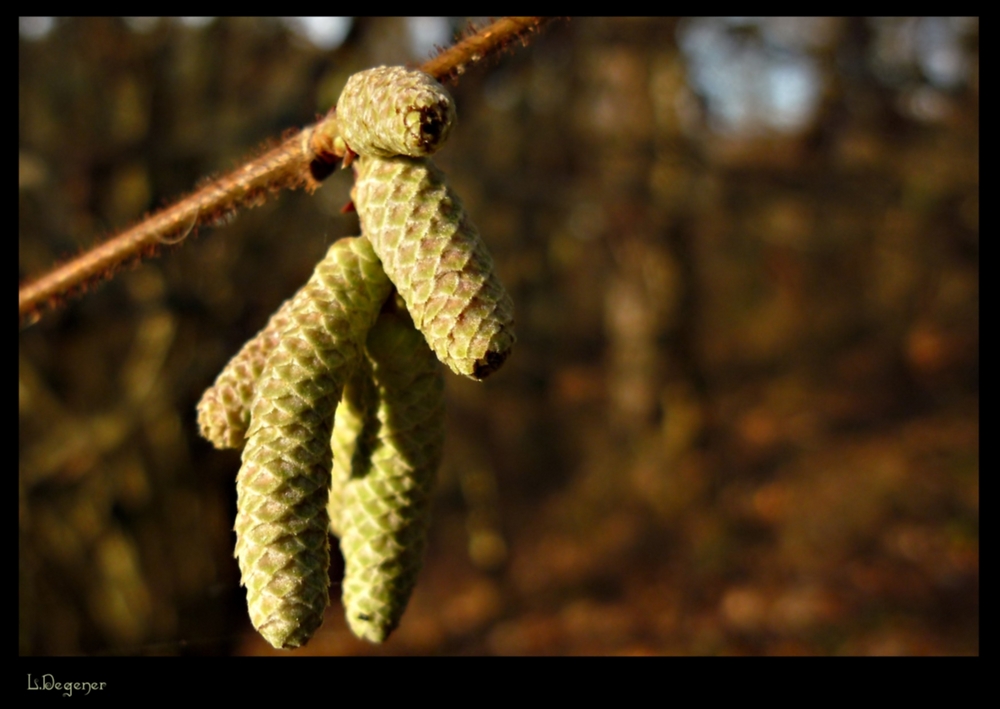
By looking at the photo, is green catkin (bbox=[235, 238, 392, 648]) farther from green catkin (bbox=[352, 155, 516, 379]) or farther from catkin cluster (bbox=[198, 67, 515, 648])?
green catkin (bbox=[352, 155, 516, 379])

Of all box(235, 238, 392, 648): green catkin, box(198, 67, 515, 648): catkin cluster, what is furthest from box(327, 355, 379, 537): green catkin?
box(235, 238, 392, 648): green catkin

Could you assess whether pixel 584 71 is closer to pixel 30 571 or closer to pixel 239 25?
pixel 239 25

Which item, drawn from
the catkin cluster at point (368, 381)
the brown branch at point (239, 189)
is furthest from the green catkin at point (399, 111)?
the brown branch at point (239, 189)

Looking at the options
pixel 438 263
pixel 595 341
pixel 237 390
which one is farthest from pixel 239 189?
pixel 595 341

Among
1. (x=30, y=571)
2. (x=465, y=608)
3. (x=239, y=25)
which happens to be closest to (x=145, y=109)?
(x=239, y=25)

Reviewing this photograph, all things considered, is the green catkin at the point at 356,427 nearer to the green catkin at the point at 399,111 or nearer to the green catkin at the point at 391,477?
the green catkin at the point at 391,477

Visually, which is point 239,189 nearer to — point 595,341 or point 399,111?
point 399,111
